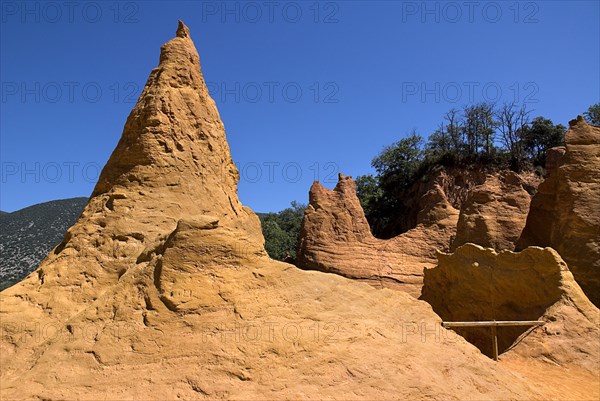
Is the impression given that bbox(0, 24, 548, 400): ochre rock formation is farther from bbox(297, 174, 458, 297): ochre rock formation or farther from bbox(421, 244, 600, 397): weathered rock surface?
bbox(297, 174, 458, 297): ochre rock formation

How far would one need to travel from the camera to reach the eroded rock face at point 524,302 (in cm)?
888

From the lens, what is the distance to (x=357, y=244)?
20844 millimetres

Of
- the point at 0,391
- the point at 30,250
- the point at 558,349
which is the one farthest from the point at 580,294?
the point at 30,250

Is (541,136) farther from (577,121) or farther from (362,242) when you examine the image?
(577,121)

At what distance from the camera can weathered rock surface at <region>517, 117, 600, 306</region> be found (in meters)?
11.2

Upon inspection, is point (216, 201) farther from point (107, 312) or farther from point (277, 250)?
point (277, 250)

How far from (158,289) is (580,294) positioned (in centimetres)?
816

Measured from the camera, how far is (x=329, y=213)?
21094mm

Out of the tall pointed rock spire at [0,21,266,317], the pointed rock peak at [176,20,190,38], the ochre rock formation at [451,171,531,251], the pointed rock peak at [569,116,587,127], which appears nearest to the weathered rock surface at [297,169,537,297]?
the ochre rock formation at [451,171,531,251]

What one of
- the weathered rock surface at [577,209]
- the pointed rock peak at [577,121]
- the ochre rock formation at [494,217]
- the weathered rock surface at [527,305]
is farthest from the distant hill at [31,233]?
the pointed rock peak at [577,121]

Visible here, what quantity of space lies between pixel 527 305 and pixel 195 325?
7500mm

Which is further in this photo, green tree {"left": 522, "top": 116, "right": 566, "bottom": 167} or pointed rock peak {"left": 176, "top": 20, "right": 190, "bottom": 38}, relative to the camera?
green tree {"left": 522, "top": 116, "right": 566, "bottom": 167}

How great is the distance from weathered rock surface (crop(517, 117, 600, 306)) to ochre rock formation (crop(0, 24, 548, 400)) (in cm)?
528

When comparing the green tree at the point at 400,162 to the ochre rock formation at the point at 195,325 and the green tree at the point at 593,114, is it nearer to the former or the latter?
the green tree at the point at 593,114
